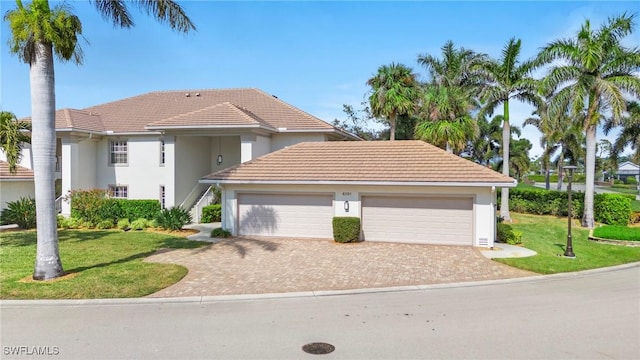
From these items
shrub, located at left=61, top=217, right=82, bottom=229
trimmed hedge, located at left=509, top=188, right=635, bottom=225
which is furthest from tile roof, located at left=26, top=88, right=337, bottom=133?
trimmed hedge, located at left=509, top=188, right=635, bottom=225

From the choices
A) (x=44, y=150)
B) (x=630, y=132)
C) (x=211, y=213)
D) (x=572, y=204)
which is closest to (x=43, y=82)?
(x=44, y=150)

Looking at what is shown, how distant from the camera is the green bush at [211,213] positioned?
21.5m

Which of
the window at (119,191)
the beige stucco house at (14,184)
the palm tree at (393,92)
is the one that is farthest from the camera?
the palm tree at (393,92)

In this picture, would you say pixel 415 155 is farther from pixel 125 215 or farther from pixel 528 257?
pixel 125 215

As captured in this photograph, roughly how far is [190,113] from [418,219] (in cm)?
1342

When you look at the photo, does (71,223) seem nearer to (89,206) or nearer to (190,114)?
(89,206)

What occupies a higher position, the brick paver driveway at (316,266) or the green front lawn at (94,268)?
the green front lawn at (94,268)

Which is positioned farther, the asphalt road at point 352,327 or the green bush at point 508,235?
the green bush at point 508,235

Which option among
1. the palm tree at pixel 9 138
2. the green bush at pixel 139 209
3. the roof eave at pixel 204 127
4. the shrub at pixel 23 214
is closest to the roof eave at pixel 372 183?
the roof eave at pixel 204 127

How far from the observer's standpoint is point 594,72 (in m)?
21.1

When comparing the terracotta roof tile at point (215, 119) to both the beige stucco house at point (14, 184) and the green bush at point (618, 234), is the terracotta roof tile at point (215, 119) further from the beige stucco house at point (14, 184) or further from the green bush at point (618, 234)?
the green bush at point (618, 234)

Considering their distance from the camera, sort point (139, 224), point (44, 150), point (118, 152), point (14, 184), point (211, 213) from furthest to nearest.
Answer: point (118, 152)
point (14, 184)
point (211, 213)
point (139, 224)
point (44, 150)

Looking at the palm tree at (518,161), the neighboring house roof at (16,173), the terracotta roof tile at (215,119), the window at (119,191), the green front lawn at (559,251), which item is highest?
the terracotta roof tile at (215,119)

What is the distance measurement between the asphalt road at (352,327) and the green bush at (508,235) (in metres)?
6.63
